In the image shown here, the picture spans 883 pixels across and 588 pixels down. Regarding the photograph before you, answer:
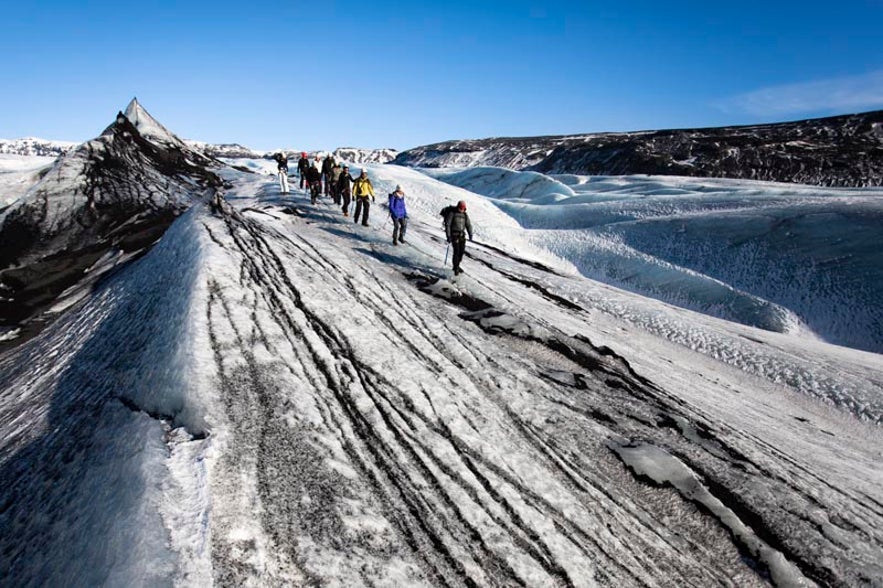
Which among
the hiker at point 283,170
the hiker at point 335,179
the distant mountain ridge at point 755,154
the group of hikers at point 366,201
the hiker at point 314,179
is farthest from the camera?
the distant mountain ridge at point 755,154

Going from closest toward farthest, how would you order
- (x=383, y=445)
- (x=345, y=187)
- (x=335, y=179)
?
(x=383, y=445)
(x=345, y=187)
(x=335, y=179)

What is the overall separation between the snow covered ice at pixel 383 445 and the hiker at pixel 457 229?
0.97 m

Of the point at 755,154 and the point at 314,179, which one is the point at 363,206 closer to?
the point at 314,179

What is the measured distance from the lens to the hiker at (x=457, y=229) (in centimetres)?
1470

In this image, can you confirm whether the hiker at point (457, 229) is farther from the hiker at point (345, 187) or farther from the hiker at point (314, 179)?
the hiker at point (314, 179)

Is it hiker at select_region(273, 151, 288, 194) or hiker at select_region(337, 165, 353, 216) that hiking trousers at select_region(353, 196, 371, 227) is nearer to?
hiker at select_region(337, 165, 353, 216)

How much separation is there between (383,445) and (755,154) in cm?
9275

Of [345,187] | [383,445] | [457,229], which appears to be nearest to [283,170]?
[345,187]

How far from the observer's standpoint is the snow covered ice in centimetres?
461

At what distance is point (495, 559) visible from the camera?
16.9 feet

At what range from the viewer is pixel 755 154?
249 feet

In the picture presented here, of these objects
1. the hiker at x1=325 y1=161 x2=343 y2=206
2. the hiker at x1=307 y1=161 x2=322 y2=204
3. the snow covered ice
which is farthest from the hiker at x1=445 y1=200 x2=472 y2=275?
the hiker at x1=307 y1=161 x2=322 y2=204

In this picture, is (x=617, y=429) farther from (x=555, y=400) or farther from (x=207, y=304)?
(x=207, y=304)

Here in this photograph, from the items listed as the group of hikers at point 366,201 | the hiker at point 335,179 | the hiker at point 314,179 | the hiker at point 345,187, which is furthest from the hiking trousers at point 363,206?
the hiker at point 314,179
